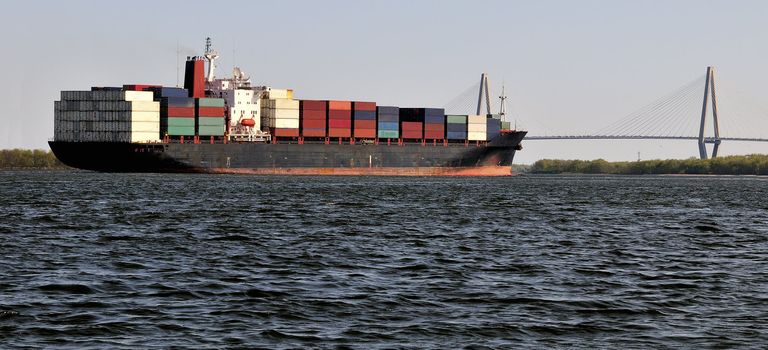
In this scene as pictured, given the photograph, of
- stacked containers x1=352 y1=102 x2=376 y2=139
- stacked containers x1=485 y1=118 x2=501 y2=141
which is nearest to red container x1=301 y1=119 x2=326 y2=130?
stacked containers x1=352 y1=102 x2=376 y2=139

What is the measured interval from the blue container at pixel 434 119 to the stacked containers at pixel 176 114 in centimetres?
3032

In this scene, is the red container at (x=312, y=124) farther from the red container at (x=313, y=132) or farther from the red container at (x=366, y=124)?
the red container at (x=366, y=124)

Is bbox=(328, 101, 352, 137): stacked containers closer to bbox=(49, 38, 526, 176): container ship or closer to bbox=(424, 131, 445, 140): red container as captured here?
bbox=(49, 38, 526, 176): container ship

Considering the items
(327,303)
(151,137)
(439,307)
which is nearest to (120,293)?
(327,303)

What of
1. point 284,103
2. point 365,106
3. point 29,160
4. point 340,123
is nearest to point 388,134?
point 365,106

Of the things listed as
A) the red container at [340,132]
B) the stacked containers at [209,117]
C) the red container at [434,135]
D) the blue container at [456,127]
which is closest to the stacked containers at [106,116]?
the stacked containers at [209,117]

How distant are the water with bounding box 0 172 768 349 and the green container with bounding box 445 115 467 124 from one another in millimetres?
98184

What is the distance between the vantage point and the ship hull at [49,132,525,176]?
124938mm

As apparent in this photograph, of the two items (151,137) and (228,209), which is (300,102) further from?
(228,209)

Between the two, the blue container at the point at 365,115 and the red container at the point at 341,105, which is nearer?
the red container at the point at 341,105

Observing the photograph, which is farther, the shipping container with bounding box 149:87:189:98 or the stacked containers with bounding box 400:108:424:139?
the stacked containers with bounding box 400:108:424:139

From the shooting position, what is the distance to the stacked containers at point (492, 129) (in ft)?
504

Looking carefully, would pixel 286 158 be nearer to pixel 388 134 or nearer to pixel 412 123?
pixel 388 134

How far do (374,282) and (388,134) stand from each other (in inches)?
4560
